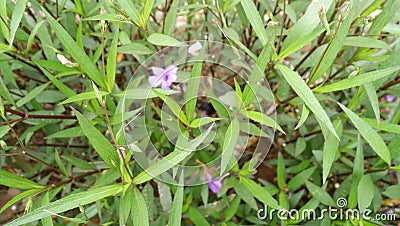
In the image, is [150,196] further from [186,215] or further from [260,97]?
[260,97]

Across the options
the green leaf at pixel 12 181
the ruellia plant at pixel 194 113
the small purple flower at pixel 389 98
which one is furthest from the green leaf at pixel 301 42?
the small purple flower at pixel 389 98

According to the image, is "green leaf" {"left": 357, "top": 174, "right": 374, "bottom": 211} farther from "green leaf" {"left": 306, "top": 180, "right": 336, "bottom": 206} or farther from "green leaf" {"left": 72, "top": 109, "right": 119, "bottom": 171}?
"green leaf" {"left": 72, "top": 109, "right": 119, "bottom": 171}

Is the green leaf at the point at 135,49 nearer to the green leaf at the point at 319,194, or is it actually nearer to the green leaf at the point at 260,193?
the green leaf at the point at 260,193

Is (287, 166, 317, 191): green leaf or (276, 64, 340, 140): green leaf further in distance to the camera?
(287, 166, 317, 191): green leaf

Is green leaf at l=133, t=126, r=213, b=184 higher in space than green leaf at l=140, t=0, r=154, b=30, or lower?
lower

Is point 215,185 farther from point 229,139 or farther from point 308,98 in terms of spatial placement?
point 308,98

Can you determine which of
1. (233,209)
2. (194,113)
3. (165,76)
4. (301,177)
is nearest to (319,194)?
(301,177)

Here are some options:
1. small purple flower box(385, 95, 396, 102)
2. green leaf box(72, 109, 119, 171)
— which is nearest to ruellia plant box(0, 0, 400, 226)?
green leaf box(72, 109, 119, 171)

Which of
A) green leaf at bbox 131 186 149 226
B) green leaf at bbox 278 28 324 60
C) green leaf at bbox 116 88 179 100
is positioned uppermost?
green leaf at bbox 278 28 324 60
